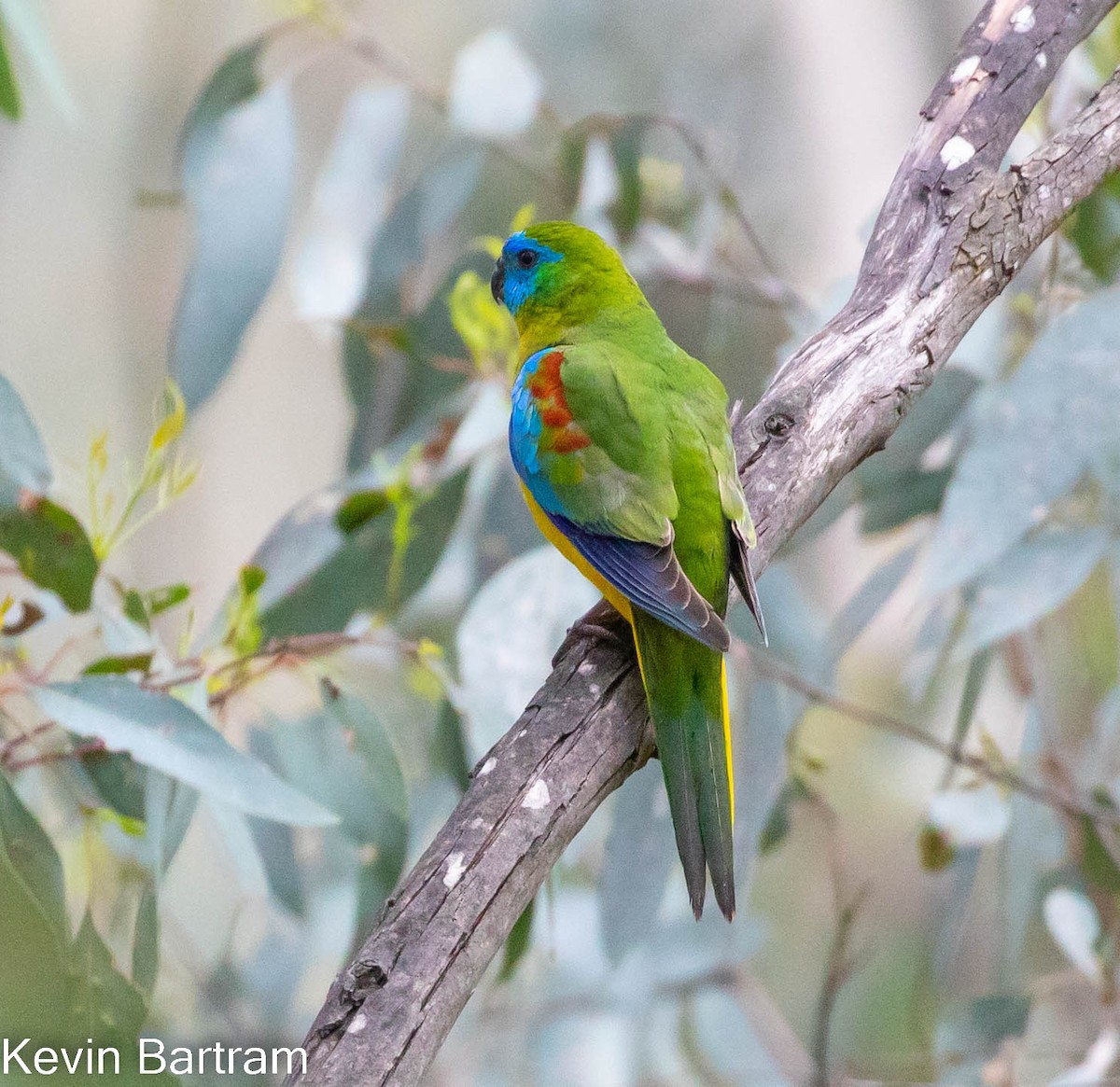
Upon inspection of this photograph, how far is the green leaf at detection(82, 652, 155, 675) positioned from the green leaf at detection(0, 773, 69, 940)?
17 cm

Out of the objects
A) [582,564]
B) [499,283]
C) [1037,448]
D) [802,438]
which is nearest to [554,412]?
[582,564]

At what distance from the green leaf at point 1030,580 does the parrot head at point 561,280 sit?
770 millimetres

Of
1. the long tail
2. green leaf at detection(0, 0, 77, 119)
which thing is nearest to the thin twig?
the long tail

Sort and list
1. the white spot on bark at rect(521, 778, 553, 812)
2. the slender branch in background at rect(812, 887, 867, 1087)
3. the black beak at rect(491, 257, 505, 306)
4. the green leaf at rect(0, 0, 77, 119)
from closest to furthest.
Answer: the white spot on bark at rect(521, 778, 553, 812)
the green leaf at rect(0, 0, 77, 119)
the black beak at rect(491, 257, 505, 306)
the slender branch in background at rect(812, 887, 867, 1087)

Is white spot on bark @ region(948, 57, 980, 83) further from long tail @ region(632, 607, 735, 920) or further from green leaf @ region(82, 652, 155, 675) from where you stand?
green leaf @ region(82, 652, 155, 675)

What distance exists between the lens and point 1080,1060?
2.82 metres

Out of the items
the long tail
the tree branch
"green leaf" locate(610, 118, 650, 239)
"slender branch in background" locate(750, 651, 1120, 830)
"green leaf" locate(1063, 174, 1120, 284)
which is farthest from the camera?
"green leaf" locate(610, 118, 650, 239)

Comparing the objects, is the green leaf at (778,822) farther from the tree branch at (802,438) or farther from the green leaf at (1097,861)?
the tree branch at (802,438)

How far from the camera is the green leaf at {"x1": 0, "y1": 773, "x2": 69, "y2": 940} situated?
1.44 meters

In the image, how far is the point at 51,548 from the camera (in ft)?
5.05

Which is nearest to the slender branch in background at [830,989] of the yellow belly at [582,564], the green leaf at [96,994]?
the yellow belly at [582,564]

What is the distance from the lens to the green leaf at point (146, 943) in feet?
5.01

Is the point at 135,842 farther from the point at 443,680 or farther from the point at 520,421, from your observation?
the point at 520,421

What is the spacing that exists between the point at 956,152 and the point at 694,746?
2.84 feet
